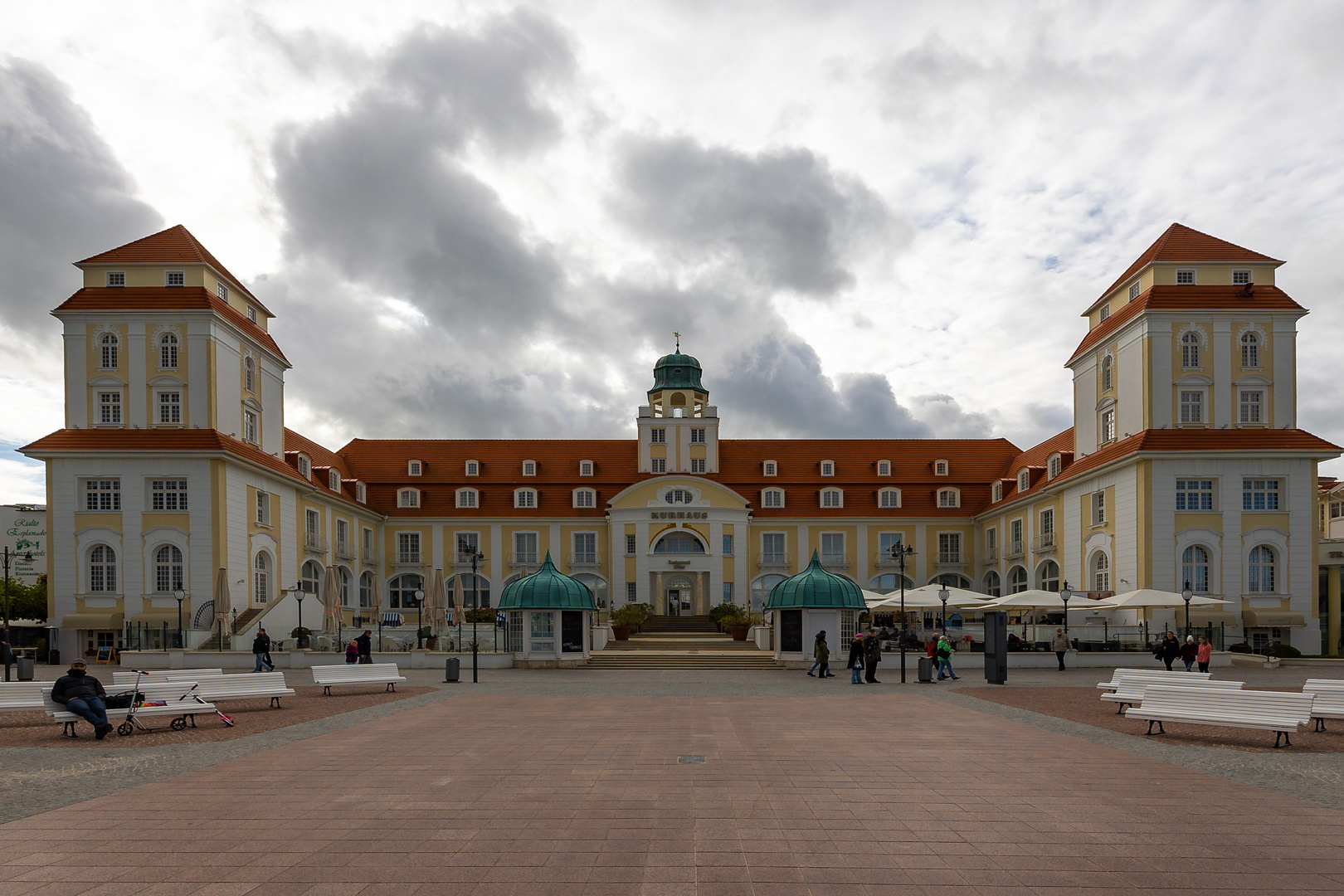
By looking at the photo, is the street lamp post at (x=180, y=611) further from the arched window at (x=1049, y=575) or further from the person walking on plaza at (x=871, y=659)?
the arched window at (x=1049, y=575)

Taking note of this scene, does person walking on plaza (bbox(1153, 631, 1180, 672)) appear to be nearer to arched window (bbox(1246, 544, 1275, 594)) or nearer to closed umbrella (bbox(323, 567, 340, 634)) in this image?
arched window (bbox(1246, 544, 1275, 594))

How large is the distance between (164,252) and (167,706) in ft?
117

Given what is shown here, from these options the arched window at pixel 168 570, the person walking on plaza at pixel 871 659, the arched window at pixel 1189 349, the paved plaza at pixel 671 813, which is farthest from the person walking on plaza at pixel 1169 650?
the arched window at pixel 168 570

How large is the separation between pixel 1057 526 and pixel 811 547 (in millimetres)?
17988

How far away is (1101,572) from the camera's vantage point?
48875 mm

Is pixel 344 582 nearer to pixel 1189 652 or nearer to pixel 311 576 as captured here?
pixel 311 576

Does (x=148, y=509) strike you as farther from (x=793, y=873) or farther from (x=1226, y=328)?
(x=1226, y=328)

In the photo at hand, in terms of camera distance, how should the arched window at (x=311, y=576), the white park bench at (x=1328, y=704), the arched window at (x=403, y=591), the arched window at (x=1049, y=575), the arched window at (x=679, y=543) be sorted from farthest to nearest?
the arched window at (x=403, y=591), the arched window at (x=679, y=543), the arched window at (x=1049, y=575), the arched window at (x=311, y=576), the white park bench at (x=1328, y=704)

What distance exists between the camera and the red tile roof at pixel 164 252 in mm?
47906

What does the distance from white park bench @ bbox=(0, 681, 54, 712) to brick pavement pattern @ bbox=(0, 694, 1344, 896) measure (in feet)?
21.2

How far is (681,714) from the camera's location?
2108 centimetres

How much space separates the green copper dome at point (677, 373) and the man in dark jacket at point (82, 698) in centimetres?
5559

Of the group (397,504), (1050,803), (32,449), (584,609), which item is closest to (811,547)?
(397,504)

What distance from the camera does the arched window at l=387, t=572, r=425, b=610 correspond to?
220 feet
